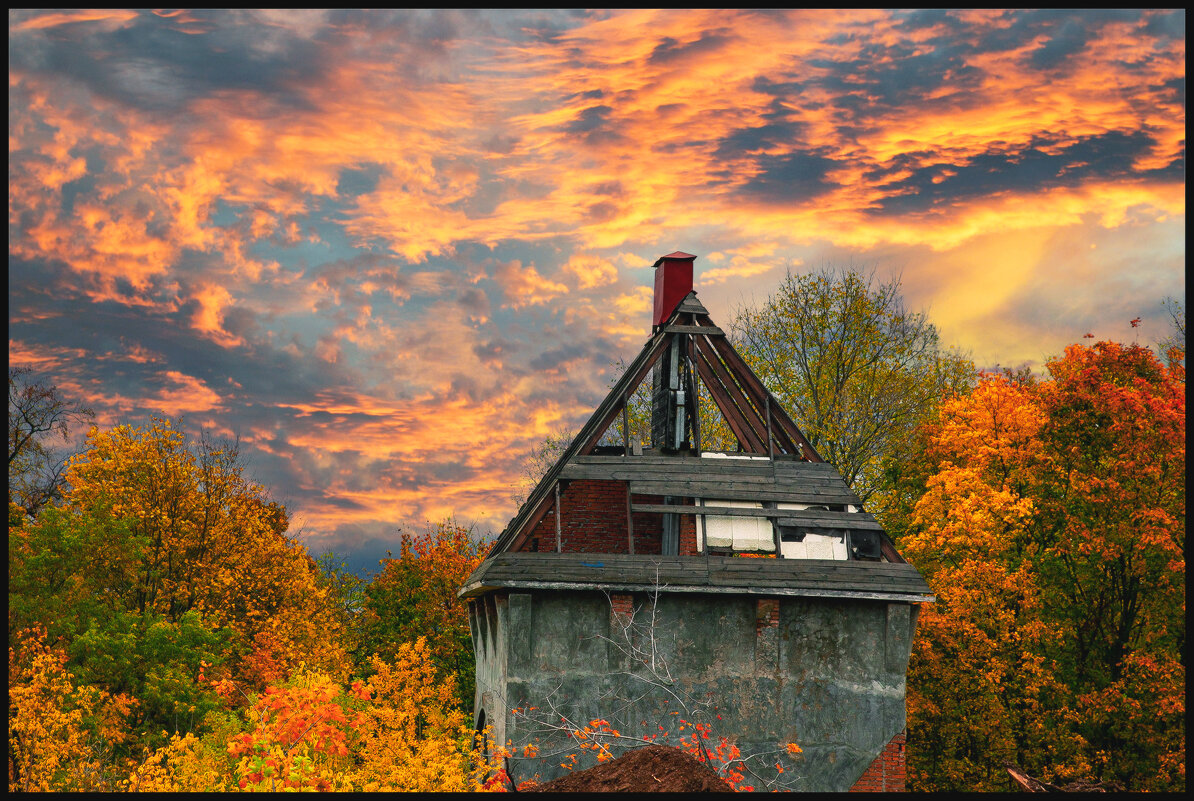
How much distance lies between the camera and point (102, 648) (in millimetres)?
25672

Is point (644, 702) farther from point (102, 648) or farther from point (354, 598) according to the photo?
point (354, 598)

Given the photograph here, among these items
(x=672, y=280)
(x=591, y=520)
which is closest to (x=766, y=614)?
(x=591, y=520)

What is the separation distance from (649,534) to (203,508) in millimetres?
19994

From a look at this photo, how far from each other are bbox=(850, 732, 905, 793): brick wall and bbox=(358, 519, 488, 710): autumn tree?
70.1 ft

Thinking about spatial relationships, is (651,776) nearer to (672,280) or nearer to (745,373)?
(745,373)

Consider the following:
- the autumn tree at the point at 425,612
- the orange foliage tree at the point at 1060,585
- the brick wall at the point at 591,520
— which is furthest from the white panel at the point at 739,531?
the autumn tree at the point at 425,612

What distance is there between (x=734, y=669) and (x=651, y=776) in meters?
4.84

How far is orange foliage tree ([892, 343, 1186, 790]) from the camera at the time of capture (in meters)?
25.2

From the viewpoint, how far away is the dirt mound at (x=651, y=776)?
1002 centimetres

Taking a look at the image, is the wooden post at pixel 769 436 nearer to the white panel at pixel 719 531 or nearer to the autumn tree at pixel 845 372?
the white panel at pixel 719 531

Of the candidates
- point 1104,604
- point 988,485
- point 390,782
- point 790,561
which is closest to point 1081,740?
point 1104,604

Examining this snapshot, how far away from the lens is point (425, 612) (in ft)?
119

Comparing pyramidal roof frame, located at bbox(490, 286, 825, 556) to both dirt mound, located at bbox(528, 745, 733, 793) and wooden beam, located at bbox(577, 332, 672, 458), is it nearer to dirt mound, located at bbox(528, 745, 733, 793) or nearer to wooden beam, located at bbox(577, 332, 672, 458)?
wooden beam, located at bbox(577, 332, 672, 458)

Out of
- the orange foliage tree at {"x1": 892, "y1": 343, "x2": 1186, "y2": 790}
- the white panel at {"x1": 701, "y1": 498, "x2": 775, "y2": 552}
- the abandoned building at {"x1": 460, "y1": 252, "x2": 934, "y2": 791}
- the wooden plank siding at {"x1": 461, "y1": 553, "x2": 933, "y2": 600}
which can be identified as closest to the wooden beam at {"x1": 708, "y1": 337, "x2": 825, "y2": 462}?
the white panel at {"x1": 701, "y1": 498, "x2": 775, "y2": 552}
